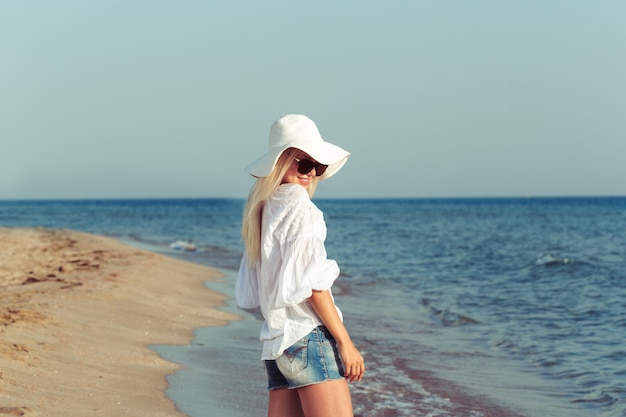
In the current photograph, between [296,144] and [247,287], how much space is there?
0.65 meters

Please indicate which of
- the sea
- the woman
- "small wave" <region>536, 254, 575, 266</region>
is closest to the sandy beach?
the sea

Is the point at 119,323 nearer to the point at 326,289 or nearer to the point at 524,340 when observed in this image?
the point at 524,340

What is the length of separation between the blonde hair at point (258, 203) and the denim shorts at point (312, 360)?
0.41m

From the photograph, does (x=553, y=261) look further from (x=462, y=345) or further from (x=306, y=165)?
(x=306, y=165)

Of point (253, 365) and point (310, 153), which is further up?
point (310, 153)

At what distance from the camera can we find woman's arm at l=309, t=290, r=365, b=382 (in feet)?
9.75

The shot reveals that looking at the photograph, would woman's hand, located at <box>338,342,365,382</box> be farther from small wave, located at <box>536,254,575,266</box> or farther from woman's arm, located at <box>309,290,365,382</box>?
small wave, located at <box>536,254,575,266</box>

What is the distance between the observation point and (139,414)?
17.5 feet

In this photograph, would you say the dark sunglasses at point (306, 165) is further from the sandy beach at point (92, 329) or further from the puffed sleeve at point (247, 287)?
the sandy beach at point (92, 329)

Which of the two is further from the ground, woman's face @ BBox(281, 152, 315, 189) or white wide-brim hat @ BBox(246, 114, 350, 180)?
white wide-brim hat @ BBox(246, 114, 350, 180)

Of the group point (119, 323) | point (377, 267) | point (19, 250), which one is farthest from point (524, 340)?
point (19, 250)

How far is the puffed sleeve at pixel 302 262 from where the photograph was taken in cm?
293

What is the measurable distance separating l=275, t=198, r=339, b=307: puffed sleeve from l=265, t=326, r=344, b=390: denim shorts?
175 mm

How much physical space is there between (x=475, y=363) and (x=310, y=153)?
623 cm
